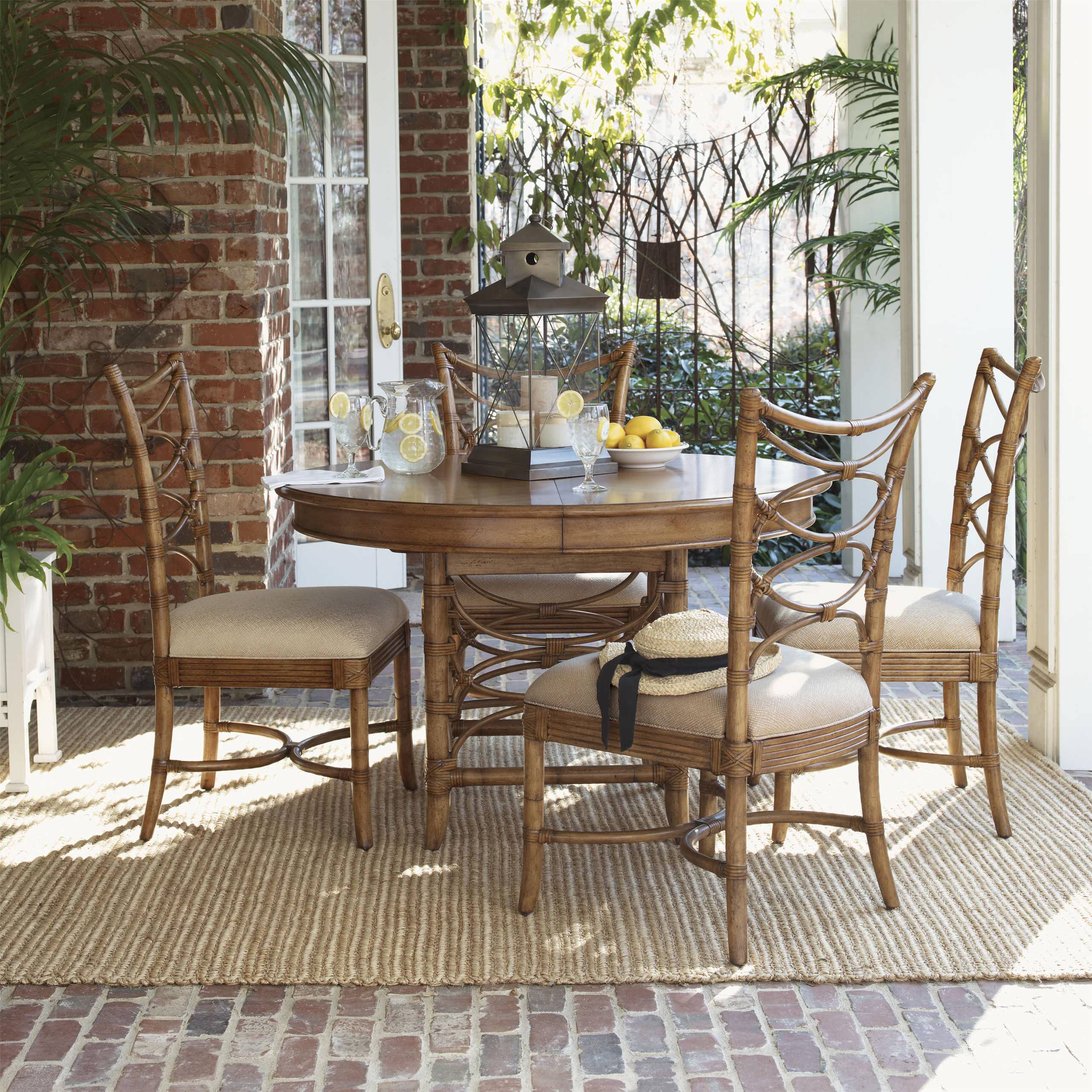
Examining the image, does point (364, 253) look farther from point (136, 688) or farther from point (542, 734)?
point (542, 734)

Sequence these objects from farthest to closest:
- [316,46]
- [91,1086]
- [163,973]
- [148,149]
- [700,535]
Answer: [316,46]
[148,149]
[700,535]
[163,973]
[91,1086]

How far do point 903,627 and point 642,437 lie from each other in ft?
2.49

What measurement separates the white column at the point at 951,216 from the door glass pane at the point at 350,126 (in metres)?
1.97

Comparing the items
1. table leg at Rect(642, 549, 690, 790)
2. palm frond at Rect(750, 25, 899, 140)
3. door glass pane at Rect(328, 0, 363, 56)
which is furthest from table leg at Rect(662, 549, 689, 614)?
door glass pane at Rect(328, 0, 363, 56)

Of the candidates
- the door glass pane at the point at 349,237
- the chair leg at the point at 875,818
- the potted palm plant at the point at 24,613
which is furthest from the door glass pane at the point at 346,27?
the chair leg at the point at 875,818

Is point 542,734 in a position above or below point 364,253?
below

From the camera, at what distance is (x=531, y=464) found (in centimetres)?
296

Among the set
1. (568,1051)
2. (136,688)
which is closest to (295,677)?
(568,1051)

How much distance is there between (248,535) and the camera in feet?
13.7

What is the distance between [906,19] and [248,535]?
2.72m

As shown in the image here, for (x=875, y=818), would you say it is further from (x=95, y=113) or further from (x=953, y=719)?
(x=95, y=113)

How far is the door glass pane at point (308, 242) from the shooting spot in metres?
4.90

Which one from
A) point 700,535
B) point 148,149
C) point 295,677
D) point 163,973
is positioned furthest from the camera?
point 148,149

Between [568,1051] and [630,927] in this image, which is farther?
[630,927]
